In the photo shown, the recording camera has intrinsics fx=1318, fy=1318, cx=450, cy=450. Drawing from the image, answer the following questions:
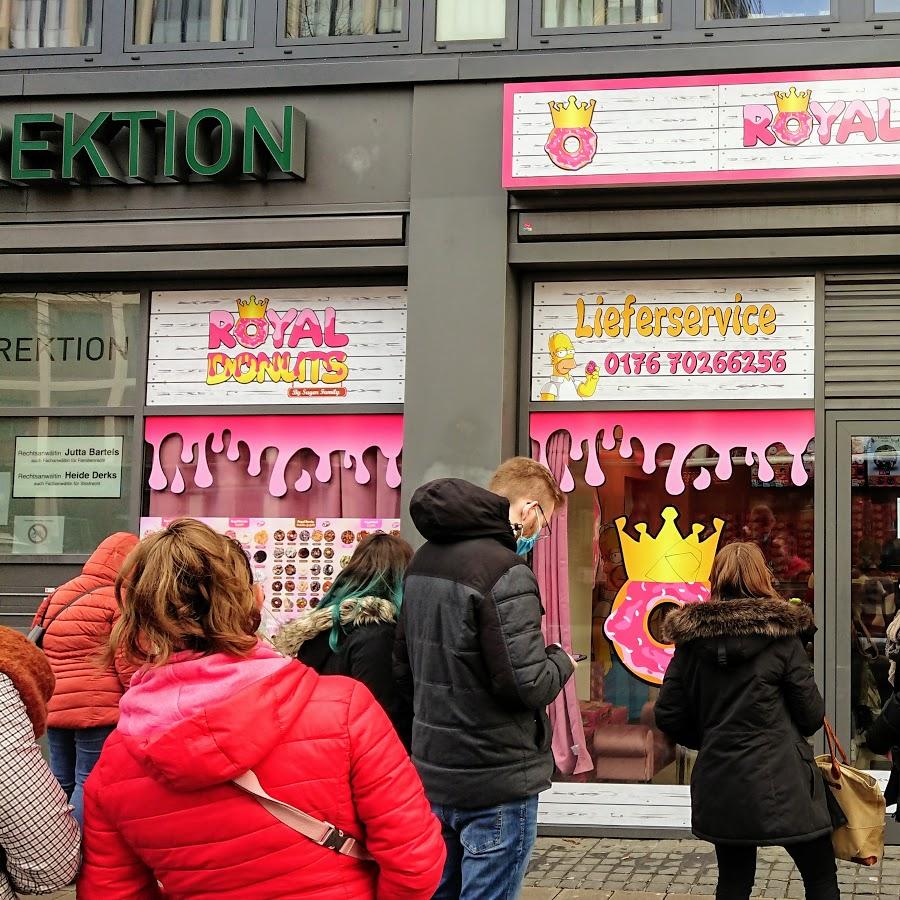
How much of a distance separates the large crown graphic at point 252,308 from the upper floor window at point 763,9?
3.30 m

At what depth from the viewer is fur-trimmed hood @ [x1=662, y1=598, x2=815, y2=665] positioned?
4.87 meters

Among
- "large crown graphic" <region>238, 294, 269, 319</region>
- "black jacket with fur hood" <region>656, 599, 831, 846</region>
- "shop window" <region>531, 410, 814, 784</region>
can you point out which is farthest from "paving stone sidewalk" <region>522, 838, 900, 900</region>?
"large crown graphic" <region>238, 294, 269, 319</region>

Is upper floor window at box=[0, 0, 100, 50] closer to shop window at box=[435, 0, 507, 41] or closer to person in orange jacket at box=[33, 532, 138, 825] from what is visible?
shop window at box=[435, 0, 507, 41]

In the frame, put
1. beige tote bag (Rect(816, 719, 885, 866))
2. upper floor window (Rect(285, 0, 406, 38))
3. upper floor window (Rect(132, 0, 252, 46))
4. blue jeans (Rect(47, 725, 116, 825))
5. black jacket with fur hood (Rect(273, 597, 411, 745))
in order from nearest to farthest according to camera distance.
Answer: black jacket with fur hood (Rect(273, 597, 411, 745)), beige tote bag (Rect(816, 719, 885, 866)), blue jeans (Rect(47, 725, 116, 825)), upper floor window (Rect(285, 0, 406, 38)), upper floor window (Rect(132, 0, 252, 46))

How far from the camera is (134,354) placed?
28.5 ft

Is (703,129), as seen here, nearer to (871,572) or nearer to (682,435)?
(682,435)

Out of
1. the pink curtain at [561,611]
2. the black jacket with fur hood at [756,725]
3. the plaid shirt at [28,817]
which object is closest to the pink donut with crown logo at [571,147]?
the pink curtain at [561,611]

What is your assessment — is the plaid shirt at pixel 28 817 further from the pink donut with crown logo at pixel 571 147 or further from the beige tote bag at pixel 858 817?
the pink donut with crown logo at pixel 571 147

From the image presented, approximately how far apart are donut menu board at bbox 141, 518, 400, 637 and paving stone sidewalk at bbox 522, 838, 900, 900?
211cm

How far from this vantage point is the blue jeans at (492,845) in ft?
13.4

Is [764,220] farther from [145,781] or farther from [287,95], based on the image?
[145,781]

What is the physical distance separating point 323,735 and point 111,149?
6.75m

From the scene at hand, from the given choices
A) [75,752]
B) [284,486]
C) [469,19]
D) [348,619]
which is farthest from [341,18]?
[348,619]

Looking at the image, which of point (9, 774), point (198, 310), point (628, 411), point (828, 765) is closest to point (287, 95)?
point (198, 310)
